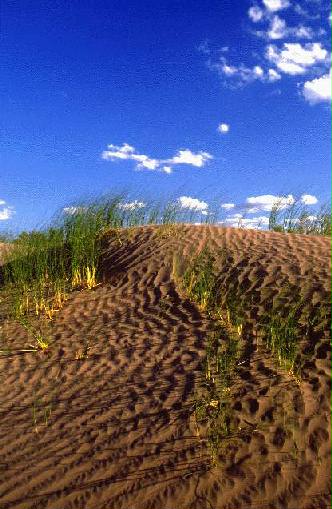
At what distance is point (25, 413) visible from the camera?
19.6 ft

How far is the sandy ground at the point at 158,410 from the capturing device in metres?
4.45

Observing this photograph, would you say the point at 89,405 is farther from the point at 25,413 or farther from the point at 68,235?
the point at 68,235

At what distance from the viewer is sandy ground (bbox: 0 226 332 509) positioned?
4.45 m

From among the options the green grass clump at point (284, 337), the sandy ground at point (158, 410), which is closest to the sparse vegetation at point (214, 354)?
the sandy ground at point (158, 410)

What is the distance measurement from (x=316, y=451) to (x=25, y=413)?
326cm

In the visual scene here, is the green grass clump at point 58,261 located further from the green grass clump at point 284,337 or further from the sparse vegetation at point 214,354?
the green grass clump at point 284,337

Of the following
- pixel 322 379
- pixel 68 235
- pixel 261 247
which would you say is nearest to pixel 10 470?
pixel 322 379

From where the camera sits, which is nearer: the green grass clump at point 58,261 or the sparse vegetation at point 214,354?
the sparse vegetation at point 214,354

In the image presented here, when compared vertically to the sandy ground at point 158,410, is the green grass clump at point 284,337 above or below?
above

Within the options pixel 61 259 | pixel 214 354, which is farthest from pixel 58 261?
pixel 214 354

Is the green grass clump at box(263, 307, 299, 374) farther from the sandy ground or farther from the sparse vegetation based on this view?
the sparse vegetation

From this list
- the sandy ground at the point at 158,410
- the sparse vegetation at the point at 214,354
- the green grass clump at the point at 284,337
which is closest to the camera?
the sandy ground at the point at 158,410

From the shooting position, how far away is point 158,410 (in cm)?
554

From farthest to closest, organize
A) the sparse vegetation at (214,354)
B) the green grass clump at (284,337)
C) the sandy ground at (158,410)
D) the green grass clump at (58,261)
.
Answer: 1. the green grass clump at (58,261)
2. the green grass clump at (284,337)
3. the sparse vegetation at (214,354)
4. the sandy ground at (158,410)
